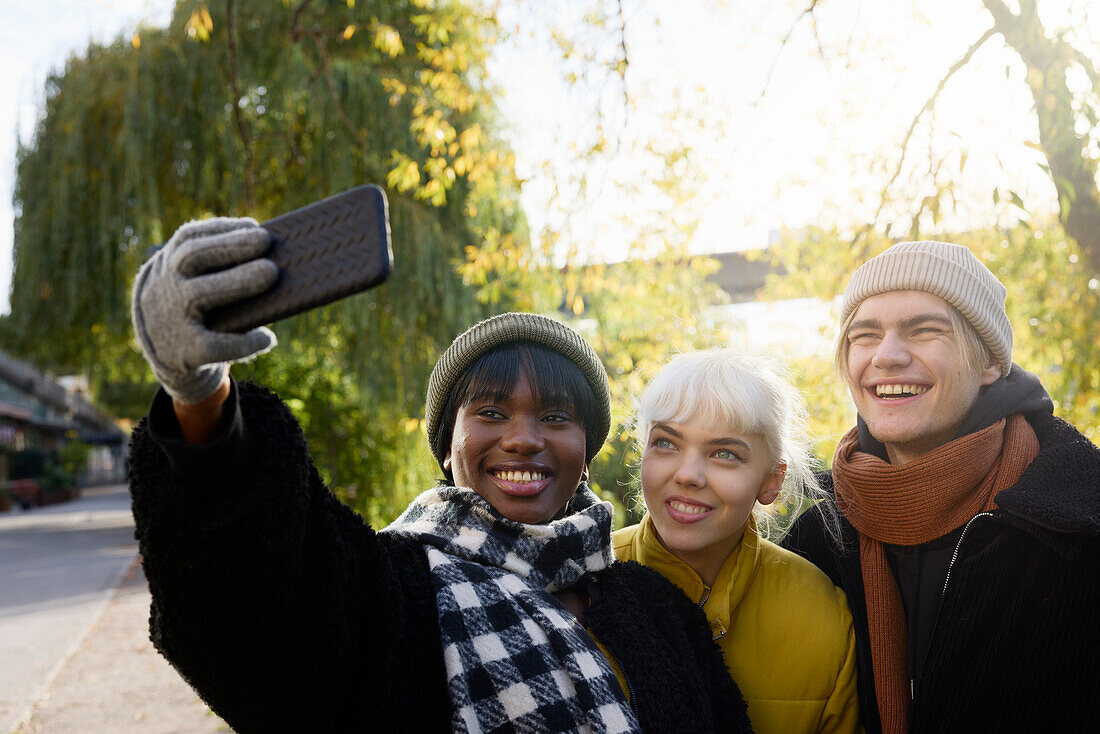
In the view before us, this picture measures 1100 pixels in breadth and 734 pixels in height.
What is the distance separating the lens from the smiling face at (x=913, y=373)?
207cm

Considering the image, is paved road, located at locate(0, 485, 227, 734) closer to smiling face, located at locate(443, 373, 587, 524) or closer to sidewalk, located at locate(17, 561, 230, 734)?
sidewalk, located at locate(17, 561, 230, 734)

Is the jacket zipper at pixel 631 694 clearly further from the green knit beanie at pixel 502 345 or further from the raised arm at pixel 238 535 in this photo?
the green knit beanie at pixel 502 345

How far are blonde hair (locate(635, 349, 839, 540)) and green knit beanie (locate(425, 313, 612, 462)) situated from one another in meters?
0.22

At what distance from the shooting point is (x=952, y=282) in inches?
81.7

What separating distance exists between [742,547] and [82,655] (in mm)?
7496

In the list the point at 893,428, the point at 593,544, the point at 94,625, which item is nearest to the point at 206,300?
the point at 593,544

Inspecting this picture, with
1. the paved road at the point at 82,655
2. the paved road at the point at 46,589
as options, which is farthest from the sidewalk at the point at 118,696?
the paved road at the point at 46,589

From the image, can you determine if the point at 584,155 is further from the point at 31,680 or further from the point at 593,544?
the point at 31,680

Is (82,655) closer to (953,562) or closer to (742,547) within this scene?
(742,547)

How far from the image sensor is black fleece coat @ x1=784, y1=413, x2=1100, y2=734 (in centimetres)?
181

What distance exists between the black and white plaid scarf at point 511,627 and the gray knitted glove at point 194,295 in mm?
613

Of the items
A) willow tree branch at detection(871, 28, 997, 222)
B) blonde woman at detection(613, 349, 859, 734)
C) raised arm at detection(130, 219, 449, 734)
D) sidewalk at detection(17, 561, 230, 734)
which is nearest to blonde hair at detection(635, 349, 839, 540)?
blonde woman at detection(613, 349, 859, 734)

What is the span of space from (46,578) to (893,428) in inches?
502

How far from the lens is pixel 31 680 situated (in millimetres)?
6664
